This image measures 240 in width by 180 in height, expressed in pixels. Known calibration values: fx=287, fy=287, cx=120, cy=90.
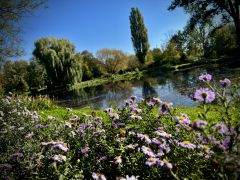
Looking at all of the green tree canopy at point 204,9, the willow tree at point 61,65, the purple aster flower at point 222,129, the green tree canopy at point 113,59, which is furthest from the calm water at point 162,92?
the green tree canopy at point 113,59

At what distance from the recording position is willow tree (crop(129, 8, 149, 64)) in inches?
2238

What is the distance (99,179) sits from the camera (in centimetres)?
257

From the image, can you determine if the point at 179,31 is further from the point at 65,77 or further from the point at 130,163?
the point at 130,163

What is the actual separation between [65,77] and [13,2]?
3096cm

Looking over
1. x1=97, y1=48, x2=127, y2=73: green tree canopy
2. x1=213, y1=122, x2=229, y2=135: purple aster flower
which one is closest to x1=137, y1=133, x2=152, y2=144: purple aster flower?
x1=213, y1=122, x2=229, y2=135: purple aster flower

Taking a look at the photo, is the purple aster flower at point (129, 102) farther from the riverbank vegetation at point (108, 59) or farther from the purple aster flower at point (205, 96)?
the riverbank vegetation at point (108, 59)

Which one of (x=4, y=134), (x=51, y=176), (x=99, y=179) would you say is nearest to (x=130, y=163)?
(x=99, y=179)

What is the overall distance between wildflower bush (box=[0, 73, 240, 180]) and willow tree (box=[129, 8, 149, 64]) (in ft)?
173

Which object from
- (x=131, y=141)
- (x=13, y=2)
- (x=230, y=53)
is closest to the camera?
(x=131, y=141)

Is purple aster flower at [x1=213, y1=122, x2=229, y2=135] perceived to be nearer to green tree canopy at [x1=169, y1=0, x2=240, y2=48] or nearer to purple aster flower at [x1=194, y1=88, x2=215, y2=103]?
purple aster flower at [x1=194, y1=88, x2=215, y2=103]

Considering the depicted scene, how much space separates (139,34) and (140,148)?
5579 cm

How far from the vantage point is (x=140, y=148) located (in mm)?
3363

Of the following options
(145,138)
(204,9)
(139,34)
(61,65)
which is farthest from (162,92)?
(139,34)

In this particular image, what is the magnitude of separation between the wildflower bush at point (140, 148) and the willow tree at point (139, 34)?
52804mm
